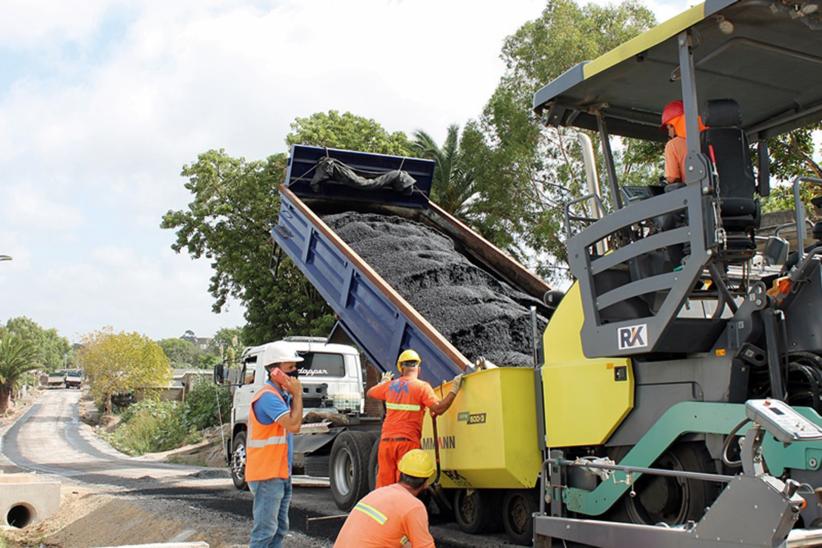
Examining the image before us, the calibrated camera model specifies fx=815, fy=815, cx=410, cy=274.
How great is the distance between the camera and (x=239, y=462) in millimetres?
10430

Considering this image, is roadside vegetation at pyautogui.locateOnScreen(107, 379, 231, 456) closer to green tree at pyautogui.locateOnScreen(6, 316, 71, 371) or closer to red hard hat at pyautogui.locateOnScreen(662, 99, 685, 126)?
red hard hat at pyautogui.locateOnScreen(662, 99, 685, 126)

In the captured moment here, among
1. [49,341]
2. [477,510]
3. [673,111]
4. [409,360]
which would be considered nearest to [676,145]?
[673,111]

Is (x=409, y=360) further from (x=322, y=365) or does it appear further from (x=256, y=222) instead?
(x=256, y=222)

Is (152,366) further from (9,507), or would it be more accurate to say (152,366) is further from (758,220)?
(758,220)

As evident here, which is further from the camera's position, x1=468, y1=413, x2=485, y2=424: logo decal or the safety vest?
x1=468, y1=413, x2=485, y2=424: logo decal

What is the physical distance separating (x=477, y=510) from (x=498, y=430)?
1.24 meters

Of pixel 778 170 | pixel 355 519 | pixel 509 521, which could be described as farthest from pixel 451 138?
pixel 355 519

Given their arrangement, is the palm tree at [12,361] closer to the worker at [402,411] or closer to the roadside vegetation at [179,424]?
the roadside vegetation at [179,424]

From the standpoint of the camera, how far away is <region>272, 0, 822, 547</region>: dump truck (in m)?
3.66

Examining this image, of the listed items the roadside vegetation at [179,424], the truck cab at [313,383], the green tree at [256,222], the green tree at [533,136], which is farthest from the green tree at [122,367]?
A: the truck cab at [313,383]

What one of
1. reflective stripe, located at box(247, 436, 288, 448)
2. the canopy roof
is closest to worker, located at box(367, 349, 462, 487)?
reflective stripe, located at box(247, 436, 288, 448)

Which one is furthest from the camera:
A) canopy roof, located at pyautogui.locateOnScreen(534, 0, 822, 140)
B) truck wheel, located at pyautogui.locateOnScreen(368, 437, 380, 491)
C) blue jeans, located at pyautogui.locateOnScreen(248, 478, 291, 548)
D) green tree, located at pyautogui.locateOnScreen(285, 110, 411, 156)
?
green tree, located at pyautogui.locateOnScreen(285, 110, 411, 156)

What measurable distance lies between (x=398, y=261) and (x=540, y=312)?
1.51 metres

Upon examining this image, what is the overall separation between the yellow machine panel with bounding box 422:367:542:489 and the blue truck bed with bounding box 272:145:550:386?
0.46 metres
